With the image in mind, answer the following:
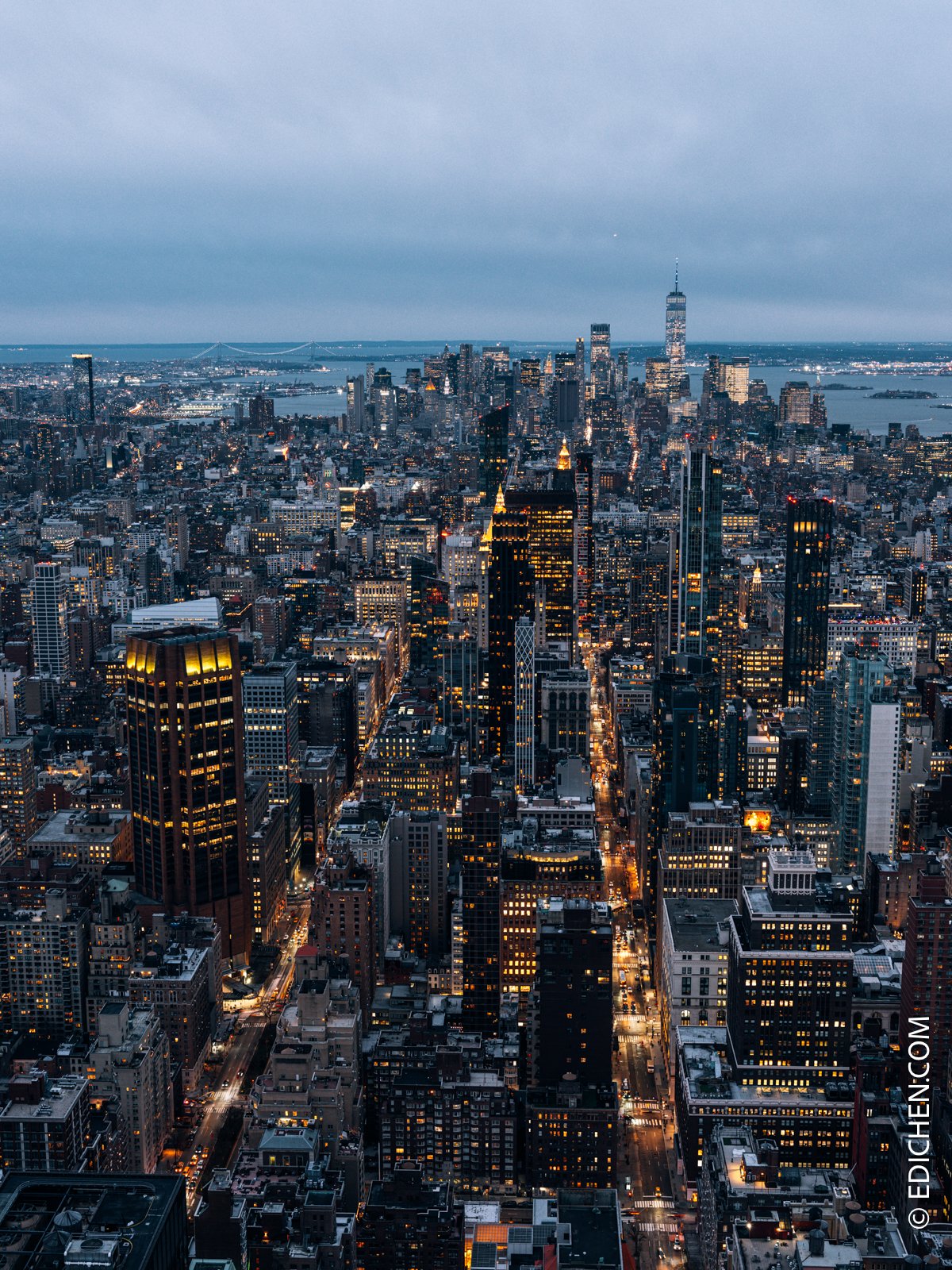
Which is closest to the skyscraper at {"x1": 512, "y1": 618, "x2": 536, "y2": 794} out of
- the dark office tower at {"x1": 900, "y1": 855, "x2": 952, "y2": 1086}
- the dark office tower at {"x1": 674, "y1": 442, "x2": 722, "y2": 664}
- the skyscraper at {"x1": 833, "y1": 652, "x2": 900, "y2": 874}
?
the skyscraper at {"x1": 833, "y1": 652, "x2": 900, "y2": 874}

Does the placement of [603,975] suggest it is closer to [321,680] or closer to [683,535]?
[321,680]

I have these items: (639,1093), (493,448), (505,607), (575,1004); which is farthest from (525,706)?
(493,448)

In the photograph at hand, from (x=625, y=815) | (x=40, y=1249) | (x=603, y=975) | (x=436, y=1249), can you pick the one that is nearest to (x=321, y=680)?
(x=625, y=815)

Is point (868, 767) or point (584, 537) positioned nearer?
point (868, 767)

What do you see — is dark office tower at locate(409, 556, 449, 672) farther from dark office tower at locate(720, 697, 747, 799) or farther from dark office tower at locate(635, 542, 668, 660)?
dark office tower at locate(720, 697, 747, 799)

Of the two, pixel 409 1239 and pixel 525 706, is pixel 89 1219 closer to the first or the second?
pixel 409 1239

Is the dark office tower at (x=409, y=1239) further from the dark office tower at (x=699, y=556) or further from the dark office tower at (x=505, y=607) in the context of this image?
the dark office tower at (x=699, y=556)

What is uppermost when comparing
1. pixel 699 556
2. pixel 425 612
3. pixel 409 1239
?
pixel 699 556
